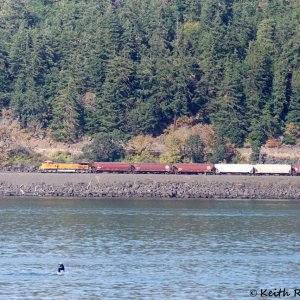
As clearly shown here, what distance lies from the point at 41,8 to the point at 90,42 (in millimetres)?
19506

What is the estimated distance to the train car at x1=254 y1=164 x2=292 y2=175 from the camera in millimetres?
94875

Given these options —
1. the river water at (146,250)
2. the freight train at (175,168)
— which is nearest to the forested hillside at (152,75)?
the freight train at (175,168)

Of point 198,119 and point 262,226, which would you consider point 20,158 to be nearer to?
point 198,119

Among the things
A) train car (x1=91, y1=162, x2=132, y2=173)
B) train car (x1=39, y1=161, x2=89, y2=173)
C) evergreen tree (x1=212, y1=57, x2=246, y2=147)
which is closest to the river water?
train car (x1=91, y1=162, x2=132, y2=173)

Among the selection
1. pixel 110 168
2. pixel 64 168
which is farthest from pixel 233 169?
pixel 64 168

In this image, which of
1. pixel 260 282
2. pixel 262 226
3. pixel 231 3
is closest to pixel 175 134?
pixel 231 3

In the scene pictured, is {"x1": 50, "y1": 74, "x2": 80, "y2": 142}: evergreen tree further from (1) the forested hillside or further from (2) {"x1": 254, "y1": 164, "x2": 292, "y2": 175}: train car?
(2) {"x1": 254, "y1": 164, "x2": 292, "y2": 175}: train car

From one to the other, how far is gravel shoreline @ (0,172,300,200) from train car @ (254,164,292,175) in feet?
12.2

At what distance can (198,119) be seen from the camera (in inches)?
4370

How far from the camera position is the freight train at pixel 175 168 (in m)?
94.6

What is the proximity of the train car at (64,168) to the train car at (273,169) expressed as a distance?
15.8 metres

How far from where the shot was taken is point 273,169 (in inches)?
3745

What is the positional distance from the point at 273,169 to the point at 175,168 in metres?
9.07

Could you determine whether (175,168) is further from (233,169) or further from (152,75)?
(152,75)
